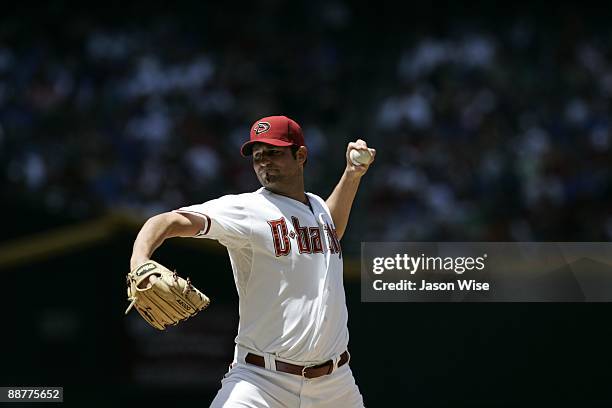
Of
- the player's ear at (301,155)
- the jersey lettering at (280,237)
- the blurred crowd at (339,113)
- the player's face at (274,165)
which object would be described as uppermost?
the blurred crowd at (339,113)

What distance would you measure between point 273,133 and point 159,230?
0.66 m

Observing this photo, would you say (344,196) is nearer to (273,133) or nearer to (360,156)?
(360,156)

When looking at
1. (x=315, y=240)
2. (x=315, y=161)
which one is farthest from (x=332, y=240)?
(x=315, y=161)

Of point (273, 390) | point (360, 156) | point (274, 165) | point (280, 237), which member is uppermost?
point (360, 156)

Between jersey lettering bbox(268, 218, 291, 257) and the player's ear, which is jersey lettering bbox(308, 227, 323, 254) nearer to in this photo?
jersey lettering bbox(268, 218, 291, 257)

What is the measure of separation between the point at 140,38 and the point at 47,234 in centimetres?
380

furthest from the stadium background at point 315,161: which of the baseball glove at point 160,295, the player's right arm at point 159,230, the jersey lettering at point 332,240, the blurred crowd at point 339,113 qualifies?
the baseball glove at point 160,295

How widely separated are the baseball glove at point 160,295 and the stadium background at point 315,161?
247 cm

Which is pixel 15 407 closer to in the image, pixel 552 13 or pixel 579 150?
pixel 579 150

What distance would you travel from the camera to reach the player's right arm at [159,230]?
259 cm

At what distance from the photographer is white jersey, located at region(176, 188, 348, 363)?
297 centimetres

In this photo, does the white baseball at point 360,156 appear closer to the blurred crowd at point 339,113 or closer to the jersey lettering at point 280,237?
the jersey lettering at point 280,237

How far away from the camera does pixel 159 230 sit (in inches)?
105

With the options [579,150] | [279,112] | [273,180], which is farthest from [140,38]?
[273,180]
